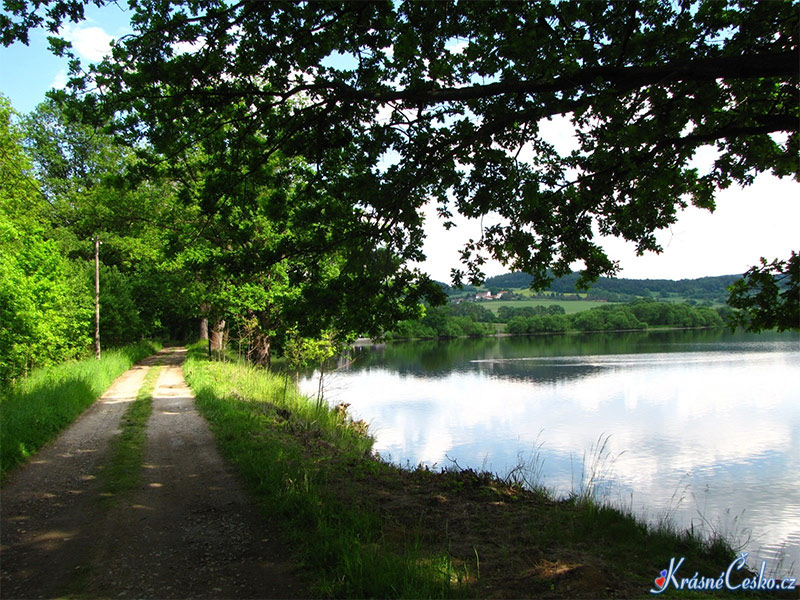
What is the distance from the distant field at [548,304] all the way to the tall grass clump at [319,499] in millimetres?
80027

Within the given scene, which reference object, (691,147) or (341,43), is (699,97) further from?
(341,43)

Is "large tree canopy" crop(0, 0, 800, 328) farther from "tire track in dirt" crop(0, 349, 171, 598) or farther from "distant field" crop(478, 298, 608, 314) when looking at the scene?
"distant field" crop(478, 298, 608, 314)

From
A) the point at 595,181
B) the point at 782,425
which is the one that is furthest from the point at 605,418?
the point at 595,181

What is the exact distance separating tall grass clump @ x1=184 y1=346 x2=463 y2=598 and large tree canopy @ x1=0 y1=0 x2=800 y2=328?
2.92 m

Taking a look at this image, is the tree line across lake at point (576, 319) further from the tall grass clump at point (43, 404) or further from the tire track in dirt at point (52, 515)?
the tire track in dirt at point (52, 515)

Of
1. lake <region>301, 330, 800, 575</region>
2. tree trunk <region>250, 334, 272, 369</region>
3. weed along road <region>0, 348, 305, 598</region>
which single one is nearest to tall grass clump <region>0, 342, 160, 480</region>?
weed along road <region>0, 348, 305, 598</region>

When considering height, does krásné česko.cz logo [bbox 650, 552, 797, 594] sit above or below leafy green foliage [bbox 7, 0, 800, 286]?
below

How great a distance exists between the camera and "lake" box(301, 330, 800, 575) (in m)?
8.76

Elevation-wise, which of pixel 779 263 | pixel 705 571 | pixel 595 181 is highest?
pixel 595 181

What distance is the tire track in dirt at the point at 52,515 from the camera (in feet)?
13.8

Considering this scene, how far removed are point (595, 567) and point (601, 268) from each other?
186 inches

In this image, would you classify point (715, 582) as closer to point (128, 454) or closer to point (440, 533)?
point (440, 533)

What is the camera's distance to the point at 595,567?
422cm

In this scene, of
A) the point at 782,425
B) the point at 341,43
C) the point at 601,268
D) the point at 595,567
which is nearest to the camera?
the point at 595,567
